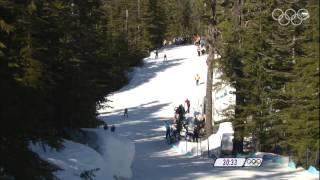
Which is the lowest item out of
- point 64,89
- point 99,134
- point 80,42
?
point 99,134

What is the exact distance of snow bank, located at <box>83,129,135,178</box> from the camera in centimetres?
1662

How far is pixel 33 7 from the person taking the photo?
9523mm

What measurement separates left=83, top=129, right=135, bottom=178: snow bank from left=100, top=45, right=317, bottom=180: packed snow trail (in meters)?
0.81

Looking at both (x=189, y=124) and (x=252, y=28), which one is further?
(x=189, y=124)

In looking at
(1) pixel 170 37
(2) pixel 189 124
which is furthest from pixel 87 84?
(1) pixel 170 37

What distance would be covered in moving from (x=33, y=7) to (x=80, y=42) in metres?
7.17

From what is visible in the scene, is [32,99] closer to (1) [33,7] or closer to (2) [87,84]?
(1) [33,7]

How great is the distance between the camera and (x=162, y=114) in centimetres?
4572

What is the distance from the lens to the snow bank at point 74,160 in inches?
517

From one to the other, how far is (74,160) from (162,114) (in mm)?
31925

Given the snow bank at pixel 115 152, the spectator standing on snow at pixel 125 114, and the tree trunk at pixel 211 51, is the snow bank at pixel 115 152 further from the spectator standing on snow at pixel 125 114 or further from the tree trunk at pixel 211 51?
the spectator standing on snow at pixel 125 114

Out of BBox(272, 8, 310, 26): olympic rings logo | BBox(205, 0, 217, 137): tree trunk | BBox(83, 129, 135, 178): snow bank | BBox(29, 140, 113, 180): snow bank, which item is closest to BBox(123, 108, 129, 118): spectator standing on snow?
BBox(205, 0, 217, 137): tree trunk

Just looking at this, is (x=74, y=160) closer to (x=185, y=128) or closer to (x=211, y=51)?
(x=211, y=51)

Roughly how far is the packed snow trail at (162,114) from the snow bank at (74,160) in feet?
10.8
